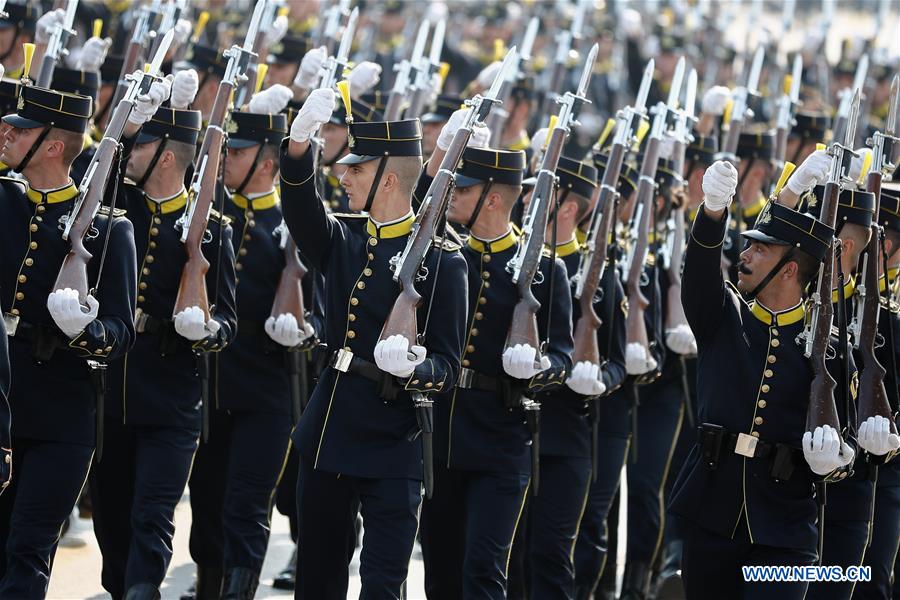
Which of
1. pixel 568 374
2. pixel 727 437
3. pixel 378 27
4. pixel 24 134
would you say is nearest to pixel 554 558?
pixel 568 374

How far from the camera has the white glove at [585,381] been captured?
6.89 m

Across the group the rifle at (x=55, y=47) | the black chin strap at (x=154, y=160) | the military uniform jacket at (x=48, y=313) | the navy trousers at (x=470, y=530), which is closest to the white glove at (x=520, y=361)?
the navy trousers at (x=470, y=530)

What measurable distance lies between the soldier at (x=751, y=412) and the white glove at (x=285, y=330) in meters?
2.06

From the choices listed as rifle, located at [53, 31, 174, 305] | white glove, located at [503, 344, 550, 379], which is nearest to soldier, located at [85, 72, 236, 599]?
rifle, located at [53, 31, 174, 305]

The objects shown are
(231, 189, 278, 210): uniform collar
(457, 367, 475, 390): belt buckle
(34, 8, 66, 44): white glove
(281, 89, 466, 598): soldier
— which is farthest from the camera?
(34, 8, 66, 44): white glove

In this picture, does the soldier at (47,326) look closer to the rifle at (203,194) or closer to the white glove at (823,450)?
the rifle at (203,194)

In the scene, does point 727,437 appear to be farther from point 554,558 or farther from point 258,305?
point 258,305

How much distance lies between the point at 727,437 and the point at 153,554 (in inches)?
93.3

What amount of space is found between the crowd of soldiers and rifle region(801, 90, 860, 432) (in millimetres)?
13

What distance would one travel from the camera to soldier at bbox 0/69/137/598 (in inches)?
213

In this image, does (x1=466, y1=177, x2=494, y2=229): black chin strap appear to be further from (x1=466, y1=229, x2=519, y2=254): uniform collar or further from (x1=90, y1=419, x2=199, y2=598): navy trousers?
(x1=90, y1=419, x2=199, y2=598): navy trousers

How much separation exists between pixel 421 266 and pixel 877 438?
201 centimetres

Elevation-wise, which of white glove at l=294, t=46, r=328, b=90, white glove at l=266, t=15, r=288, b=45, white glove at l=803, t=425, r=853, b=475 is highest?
white glove at l=266, t=15, r=288, b=45

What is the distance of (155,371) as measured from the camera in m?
6.34
